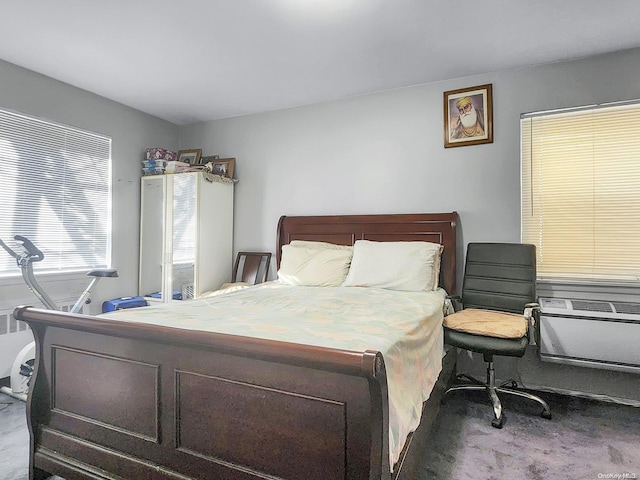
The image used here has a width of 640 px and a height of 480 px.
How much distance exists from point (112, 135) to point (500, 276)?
3.81m

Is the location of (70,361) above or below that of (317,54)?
below

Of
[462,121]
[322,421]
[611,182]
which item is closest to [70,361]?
[322,421]

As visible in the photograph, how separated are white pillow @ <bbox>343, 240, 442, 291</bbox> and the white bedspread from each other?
143 mm

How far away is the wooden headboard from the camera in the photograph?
3137 millimetres

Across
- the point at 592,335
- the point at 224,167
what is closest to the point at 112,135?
the point at 224,167

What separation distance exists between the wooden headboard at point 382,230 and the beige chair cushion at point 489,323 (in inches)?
20.1

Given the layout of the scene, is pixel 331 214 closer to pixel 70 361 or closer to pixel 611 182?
pixel 611 182

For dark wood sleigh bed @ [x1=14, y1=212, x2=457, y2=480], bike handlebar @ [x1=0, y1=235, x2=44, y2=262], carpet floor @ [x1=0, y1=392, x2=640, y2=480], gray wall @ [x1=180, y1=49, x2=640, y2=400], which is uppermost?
gray wall @ [x1=180, y1=49, x2=640, y2=400]

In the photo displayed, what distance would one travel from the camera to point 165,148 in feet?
14.4

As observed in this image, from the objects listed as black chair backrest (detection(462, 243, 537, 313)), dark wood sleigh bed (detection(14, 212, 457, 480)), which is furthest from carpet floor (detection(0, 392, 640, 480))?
black chair backrest (detection(462, 243, 537, 313))

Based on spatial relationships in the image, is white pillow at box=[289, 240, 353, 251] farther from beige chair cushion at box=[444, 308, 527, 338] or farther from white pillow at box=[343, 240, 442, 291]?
beige chair cushion at box=[444, 308, 527, 338]

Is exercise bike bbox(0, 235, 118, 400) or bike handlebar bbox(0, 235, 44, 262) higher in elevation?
bike handlebar bbox(0, 235, 44, 262)

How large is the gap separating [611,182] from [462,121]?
118cm

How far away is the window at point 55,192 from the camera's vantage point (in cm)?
296
